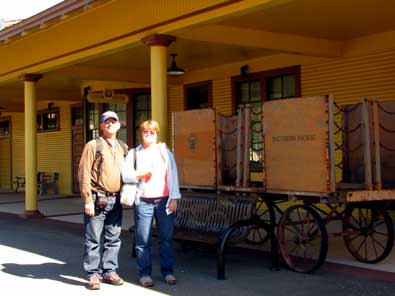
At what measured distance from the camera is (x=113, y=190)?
6195 millimetres

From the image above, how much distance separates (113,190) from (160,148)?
0.68m

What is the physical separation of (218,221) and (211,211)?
0.67ft

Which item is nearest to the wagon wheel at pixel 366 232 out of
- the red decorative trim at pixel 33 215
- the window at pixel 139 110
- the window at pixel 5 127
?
the red decorative trim at pixel 33 215

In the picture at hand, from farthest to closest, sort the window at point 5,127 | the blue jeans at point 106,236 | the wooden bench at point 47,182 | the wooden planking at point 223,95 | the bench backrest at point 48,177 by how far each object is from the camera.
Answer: the window at point 5,127 < the bench backrest at point 48,177 < the wooden bench at point 47,182 < the wooden planking at point 223,95 < the blue jeans at point 106,236

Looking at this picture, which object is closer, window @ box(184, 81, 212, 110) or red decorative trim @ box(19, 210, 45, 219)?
red decorative trim @ box(19, 210, 45, 219)

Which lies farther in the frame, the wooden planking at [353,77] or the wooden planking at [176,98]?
the wooden planking at [176,98]

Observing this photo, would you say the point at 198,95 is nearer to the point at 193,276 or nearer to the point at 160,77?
the point at 160,77

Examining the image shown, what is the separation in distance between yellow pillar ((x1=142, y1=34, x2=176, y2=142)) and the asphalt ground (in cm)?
198

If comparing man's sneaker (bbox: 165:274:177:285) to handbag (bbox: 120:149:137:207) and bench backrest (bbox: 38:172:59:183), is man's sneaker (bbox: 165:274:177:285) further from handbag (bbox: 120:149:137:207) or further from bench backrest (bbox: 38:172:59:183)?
bench backrest (bbox: 38:172:59:183)

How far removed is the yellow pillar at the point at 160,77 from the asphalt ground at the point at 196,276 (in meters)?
1.98

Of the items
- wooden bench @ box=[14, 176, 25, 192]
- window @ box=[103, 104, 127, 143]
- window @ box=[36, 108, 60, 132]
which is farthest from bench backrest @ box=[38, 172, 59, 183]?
window @ box=[103, 104, 127, 143]

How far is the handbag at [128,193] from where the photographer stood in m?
6.06

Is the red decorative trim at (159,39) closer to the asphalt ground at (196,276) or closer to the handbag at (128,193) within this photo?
the asphalt ground at (196,276)

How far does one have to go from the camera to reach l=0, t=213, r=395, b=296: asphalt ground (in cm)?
605
